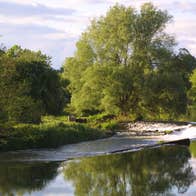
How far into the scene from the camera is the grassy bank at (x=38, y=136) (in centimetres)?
3206

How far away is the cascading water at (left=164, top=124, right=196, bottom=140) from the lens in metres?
43.1

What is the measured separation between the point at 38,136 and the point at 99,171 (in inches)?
348

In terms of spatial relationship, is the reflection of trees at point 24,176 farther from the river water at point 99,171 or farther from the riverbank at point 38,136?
the riverbank at point 38,136

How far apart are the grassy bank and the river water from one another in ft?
2.64

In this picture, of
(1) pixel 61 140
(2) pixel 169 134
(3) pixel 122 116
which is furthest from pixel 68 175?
(3) pixel 122 116

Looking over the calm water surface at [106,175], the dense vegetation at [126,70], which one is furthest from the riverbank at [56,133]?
the dense vegetation at [126,70]

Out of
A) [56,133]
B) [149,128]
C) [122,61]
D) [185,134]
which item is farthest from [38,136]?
[122,61]

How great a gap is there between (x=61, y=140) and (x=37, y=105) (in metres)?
3.47

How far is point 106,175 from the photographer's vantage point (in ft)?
81.0

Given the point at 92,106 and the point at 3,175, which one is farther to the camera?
the point at 92,106

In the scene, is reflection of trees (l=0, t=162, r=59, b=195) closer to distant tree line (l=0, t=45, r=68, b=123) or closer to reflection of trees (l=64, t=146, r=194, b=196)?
reflection of trees (l=64, t=146, r=194, b=196)

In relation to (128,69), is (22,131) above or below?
below

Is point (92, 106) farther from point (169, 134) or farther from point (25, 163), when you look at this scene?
point (25, 163)

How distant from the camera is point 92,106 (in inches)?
2378
